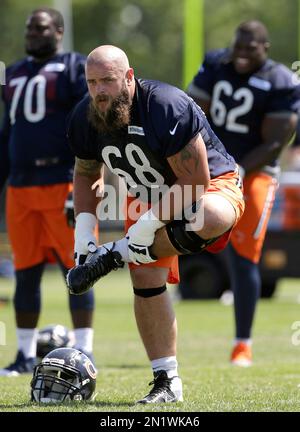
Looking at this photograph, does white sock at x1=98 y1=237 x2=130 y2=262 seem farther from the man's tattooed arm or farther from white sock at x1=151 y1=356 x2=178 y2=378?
white sock at x1=151 y1=356 x2=178 y2=378

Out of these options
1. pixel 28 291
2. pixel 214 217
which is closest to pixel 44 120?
pixel 28 291

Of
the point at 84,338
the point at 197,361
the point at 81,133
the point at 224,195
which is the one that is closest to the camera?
the point at 224,195

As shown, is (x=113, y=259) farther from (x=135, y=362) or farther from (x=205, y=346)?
(x=205, y=346)

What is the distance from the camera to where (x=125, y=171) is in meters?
5.09

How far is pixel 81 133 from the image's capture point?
507 cm

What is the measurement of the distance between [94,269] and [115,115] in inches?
26.9

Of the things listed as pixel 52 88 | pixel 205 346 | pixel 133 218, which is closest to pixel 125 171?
pixel 133 218

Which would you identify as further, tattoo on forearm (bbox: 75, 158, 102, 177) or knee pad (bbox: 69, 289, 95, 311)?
knee pad (bbox: 69, 289, 95, 311)

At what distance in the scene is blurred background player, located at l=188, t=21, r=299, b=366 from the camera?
7.07 m

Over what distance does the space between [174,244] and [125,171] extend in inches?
18.7

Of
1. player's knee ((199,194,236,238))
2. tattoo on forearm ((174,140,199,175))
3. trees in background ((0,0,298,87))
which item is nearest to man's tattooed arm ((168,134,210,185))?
tattoo on forearm ((174,140,199,175))

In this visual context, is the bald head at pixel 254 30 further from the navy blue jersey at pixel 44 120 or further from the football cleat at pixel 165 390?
the football cleat at pixel 165 390

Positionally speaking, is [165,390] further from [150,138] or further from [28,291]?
[28,291]

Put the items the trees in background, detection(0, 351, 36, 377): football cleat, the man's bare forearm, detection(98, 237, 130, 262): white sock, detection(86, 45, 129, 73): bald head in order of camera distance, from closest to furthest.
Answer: detection(86, 45, 129, 73): bald head
detection(98, 237, 130, 262): white sock
the man's bare forearm
detection(0, 351, 36, 377): football cleat
the trees in background
